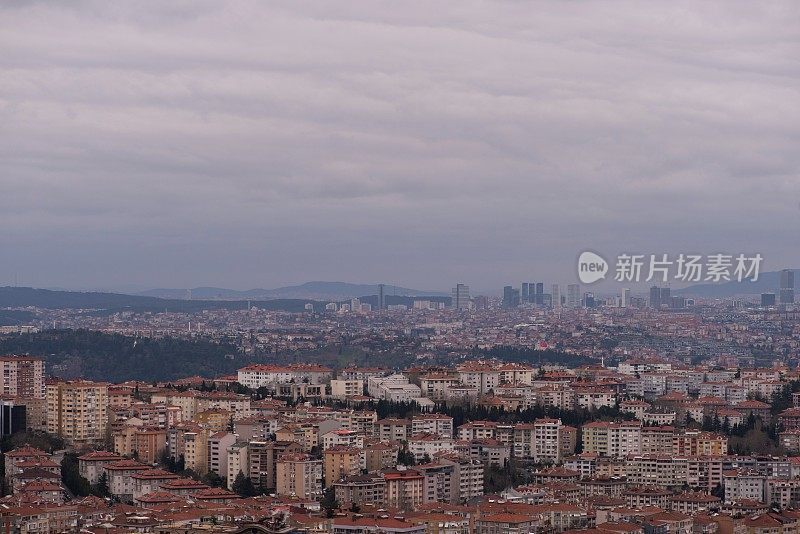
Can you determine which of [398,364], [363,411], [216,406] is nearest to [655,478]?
[363,411]

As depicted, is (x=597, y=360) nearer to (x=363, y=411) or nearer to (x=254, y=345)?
(x=254, y=345)

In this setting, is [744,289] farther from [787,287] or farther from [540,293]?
[540,293]

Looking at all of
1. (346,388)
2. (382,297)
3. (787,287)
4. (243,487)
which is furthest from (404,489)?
(382,297)

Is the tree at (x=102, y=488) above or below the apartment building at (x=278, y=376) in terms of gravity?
below

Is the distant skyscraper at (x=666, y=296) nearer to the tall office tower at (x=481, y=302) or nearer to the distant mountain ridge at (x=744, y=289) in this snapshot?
the distant mountain ridge at (x=744, y=289)

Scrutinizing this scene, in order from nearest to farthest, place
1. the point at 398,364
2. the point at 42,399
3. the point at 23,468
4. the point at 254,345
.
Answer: the point at 23,468 < the point at 42,399 < the point at 398,364 < the point at 254,345

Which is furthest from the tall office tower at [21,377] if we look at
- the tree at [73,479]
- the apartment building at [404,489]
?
the apartment building at [404,489]

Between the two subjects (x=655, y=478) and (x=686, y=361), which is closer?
(x=655, y=478)
